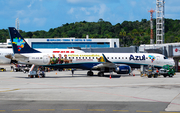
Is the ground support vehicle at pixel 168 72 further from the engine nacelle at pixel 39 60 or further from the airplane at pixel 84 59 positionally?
the engine nacelle at pixel 39 60

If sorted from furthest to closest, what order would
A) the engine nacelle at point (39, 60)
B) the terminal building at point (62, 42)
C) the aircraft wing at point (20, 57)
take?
the terminal building at point (62, 42) → the engine nacelle at point (39, 60) → the aircraft wing at point (20, 57)

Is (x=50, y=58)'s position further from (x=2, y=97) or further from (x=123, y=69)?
(x=2, y=97)

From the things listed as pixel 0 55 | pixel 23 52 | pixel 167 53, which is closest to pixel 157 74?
pixel 167 53

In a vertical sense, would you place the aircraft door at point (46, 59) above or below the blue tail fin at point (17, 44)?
below

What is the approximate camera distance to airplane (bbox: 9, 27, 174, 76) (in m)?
40.4

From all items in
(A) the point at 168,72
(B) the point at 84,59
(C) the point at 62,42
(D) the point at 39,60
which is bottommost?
(A) the point at 168,72

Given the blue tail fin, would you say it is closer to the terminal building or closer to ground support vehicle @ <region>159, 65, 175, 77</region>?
ground support vehicle @ <region>159, 65, 175, 77</region>

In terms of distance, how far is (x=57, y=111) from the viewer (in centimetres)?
1528

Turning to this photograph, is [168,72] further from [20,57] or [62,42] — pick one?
[62,42]

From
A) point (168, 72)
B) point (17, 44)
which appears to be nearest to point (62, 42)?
point (17, 44)

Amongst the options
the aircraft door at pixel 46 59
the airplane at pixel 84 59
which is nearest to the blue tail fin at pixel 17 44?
the airplane at pixel 84 59

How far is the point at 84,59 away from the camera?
140 ft

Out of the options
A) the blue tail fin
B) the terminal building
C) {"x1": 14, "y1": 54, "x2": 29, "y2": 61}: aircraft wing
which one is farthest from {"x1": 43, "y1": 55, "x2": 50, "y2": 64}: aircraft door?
the terminal building

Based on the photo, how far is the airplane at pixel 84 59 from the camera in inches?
1591
